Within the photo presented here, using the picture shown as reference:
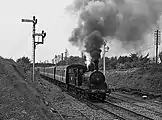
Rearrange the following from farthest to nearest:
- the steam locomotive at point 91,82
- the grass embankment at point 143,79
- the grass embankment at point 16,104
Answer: the grass embankment at point 143,79 → the steam locomotive at point 91,82 → the grass embankment at point 16,104

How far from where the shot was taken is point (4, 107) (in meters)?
8.41

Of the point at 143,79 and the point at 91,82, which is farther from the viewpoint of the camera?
the point at 143,79

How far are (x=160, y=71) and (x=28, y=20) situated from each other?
17281mm

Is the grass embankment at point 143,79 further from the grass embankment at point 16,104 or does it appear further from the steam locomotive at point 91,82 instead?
the grass embankment at point 16,104

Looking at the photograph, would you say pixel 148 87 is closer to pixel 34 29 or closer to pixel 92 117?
pixel 34 29

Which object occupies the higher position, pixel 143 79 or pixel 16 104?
pixel 143 79

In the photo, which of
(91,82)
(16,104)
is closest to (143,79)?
(91,82)

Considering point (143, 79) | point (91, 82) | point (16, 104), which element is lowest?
point (16, 104)

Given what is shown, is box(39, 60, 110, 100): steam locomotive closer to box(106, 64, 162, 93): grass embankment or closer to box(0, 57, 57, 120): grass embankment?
box(0, 57, 57, 120): grass embankment

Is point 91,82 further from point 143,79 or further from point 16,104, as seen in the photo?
point 143,79

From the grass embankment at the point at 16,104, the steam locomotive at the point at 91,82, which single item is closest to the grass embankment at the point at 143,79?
the steam locomotive at the point at 91,82

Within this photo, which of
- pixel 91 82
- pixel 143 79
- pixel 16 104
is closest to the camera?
pixel 16 104

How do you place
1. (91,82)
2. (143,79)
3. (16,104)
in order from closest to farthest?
(16,104) → (91,82) → (143,79)

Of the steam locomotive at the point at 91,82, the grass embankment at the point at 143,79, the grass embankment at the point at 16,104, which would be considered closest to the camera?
the grass embankment at the point at 16,104
